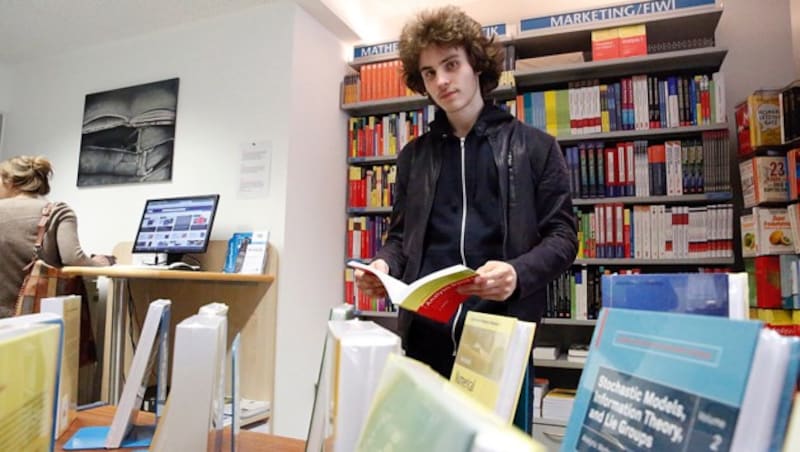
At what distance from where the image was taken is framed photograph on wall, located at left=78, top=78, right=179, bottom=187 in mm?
2971

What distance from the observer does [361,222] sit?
3.02 meters

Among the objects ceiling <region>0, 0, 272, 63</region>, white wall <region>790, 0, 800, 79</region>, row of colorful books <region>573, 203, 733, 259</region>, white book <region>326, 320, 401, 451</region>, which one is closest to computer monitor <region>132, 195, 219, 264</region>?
ceiling <region>0, 0, 272, 63</region>

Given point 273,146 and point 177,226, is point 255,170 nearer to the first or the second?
point 273,146

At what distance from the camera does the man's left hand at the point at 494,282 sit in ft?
3.06

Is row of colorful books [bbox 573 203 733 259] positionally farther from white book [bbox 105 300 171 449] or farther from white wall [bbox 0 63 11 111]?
white wall [bbox 0 63 11 111]

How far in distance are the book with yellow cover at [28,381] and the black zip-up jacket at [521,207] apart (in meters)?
0.78

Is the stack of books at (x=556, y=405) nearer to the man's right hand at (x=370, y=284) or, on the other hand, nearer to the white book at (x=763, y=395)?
the man's right hand at (x=370, y=284)

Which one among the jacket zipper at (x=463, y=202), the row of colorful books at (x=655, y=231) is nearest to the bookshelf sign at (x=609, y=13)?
the row of colorful books at (x=655, y=231)

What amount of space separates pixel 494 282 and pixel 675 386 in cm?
61

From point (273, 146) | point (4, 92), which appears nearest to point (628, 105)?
point (273, 146)

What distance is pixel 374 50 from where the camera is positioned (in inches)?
119

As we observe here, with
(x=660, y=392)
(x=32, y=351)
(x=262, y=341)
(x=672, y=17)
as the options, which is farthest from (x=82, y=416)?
(x=672, y=17)

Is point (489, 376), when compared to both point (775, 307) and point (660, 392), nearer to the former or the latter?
point (660, 392)

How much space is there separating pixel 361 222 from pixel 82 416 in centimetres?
211
